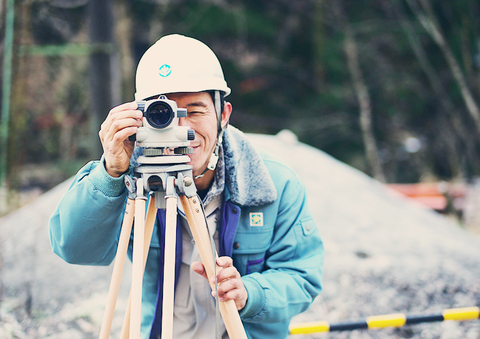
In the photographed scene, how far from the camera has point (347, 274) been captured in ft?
9.84

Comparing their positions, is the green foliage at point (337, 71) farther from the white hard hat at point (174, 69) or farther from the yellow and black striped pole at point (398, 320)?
the white hard hat at point (174, 69)

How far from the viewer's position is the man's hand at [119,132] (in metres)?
1.00

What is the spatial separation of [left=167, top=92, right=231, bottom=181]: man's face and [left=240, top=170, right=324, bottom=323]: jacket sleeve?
32 cm

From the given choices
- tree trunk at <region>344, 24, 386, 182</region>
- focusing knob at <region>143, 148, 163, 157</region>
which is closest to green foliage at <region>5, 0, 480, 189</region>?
tree trunk at <region>344, 24, 386, 182</region>

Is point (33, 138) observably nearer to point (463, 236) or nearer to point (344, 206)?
point (344, 206)

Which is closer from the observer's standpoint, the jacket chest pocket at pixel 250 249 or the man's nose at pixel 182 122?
the man's nose at pixel 182 122

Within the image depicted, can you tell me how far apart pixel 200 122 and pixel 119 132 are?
Answer: 326 millimetres

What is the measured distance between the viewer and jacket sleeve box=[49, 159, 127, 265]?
1.11 metres

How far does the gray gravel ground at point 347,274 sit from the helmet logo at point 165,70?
1818mm

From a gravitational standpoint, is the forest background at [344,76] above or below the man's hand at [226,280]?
above

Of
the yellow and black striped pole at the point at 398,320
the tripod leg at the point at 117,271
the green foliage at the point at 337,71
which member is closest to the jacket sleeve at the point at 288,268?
the tripod leg at the point at 117,271

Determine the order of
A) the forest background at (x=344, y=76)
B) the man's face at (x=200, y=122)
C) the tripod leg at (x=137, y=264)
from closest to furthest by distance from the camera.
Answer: the tripod leg at (x=137, y=264) < the man's face at (x=200, y=122) < the forest background at (x=344, y=76)

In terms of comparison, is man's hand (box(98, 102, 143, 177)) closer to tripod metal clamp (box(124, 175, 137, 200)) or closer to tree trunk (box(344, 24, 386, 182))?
tripod metal clamp (box(124, 175, 137, 200))

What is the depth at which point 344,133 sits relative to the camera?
8820 mm
